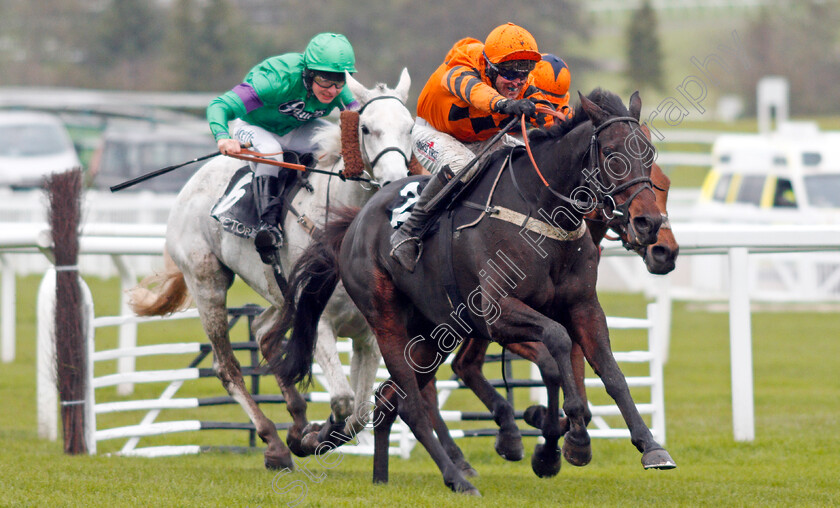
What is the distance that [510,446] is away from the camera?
18.9 ft

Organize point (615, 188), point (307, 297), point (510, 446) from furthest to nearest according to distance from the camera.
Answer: point (307, 297) < point (510, 446) < point (615, 188)

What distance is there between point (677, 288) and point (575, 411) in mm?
11964

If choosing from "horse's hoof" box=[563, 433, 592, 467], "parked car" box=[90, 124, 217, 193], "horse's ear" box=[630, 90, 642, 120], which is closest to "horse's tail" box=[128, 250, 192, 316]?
"horse's hoof" box=[563, 433, 592, 467]

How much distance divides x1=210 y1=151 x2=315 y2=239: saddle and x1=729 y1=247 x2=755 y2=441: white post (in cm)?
274

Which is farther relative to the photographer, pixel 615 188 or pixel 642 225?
pixel 615 188

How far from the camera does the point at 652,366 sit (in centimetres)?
709

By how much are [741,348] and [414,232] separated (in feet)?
8.93

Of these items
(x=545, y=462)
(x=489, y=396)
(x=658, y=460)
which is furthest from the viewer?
(x=489, y=396)

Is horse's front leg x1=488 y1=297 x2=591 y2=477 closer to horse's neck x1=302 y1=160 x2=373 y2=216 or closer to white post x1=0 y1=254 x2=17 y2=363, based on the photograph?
horse's neck x1=302 y1=160 x2=373 y2=216

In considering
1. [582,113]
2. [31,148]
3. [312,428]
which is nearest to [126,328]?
[312,428]

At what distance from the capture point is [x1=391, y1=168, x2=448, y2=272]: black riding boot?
5336 mm

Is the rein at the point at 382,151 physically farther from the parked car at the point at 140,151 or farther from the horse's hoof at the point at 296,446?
the parked car at the point at 140,151

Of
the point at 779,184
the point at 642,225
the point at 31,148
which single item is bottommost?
the point at 642,225

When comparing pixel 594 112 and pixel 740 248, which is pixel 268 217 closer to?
pixel 594 112
